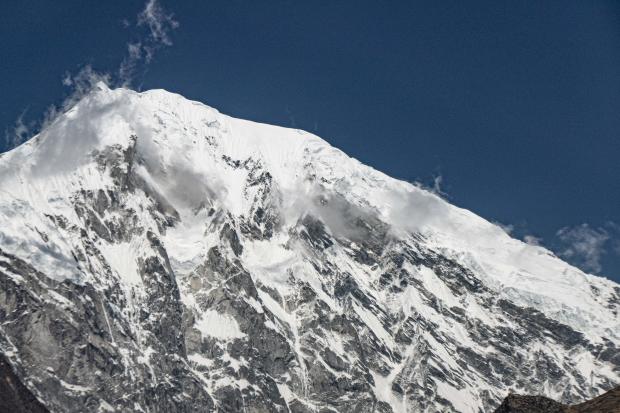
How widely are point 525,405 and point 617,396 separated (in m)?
5.20

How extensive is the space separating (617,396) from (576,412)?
2617 millimetres

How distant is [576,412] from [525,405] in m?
2.83

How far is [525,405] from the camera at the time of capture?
6606cm

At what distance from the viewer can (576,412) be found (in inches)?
2564

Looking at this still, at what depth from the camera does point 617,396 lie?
209 feet
